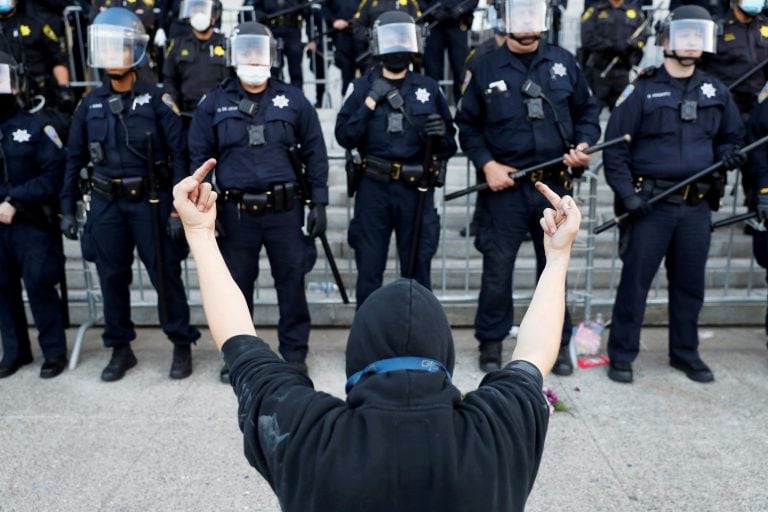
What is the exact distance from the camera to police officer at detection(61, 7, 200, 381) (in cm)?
478

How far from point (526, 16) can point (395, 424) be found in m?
3.76

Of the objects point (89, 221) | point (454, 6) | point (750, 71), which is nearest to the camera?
point (89, 221)

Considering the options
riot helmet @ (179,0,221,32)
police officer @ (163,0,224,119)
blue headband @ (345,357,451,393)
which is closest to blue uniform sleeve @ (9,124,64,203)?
police officer @ (163,0,224,119)

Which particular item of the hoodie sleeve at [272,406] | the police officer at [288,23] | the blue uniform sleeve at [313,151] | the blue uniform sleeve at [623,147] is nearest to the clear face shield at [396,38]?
the blue uniform sleeve at [313,151]

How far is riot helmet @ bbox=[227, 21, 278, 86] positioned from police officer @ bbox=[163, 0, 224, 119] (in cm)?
203

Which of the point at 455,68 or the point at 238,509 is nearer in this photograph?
the point at 238,509

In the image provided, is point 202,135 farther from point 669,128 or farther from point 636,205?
point 669,128

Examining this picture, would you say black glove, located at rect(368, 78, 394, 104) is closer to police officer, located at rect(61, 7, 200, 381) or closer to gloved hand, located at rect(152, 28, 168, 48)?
police officer, located at rect(61, 7, 200, 381)

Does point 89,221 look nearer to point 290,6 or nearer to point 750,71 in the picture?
point 290,6

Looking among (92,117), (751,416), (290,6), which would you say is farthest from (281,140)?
(290,6)

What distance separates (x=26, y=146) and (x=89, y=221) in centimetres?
64

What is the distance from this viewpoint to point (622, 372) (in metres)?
4.85

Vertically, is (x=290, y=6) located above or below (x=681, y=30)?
above

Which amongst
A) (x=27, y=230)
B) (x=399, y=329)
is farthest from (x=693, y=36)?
(x=27, y=230)
